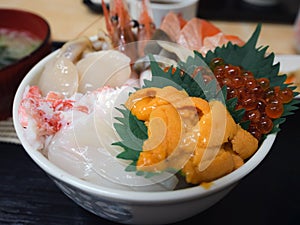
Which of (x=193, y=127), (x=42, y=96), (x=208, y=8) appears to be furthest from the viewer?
(x=208, y=8)

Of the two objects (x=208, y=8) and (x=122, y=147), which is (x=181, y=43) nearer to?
(x=122, y=147)

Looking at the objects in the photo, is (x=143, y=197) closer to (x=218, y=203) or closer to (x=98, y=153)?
(x=98, y=153)

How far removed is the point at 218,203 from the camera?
93 cm

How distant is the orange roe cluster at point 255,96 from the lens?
82cm

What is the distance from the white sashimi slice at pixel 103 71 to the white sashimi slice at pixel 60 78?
0.02m

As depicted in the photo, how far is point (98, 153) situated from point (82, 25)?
42.8 inches

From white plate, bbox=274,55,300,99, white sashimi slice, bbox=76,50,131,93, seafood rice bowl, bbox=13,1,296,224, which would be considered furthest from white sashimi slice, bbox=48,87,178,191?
white plate, bbox=274,55,300,99

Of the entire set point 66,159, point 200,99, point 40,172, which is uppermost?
point 200,99

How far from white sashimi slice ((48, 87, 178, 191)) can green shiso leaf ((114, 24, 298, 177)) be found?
0.03 meters

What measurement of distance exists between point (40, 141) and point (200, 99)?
33 cm

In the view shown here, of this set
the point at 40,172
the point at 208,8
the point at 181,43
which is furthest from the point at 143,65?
the point at 208,8

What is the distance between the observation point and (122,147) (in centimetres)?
76

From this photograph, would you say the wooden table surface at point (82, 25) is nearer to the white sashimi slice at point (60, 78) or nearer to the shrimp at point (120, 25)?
the shrimp at point (120, 25)

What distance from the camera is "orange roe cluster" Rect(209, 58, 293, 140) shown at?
82cm
